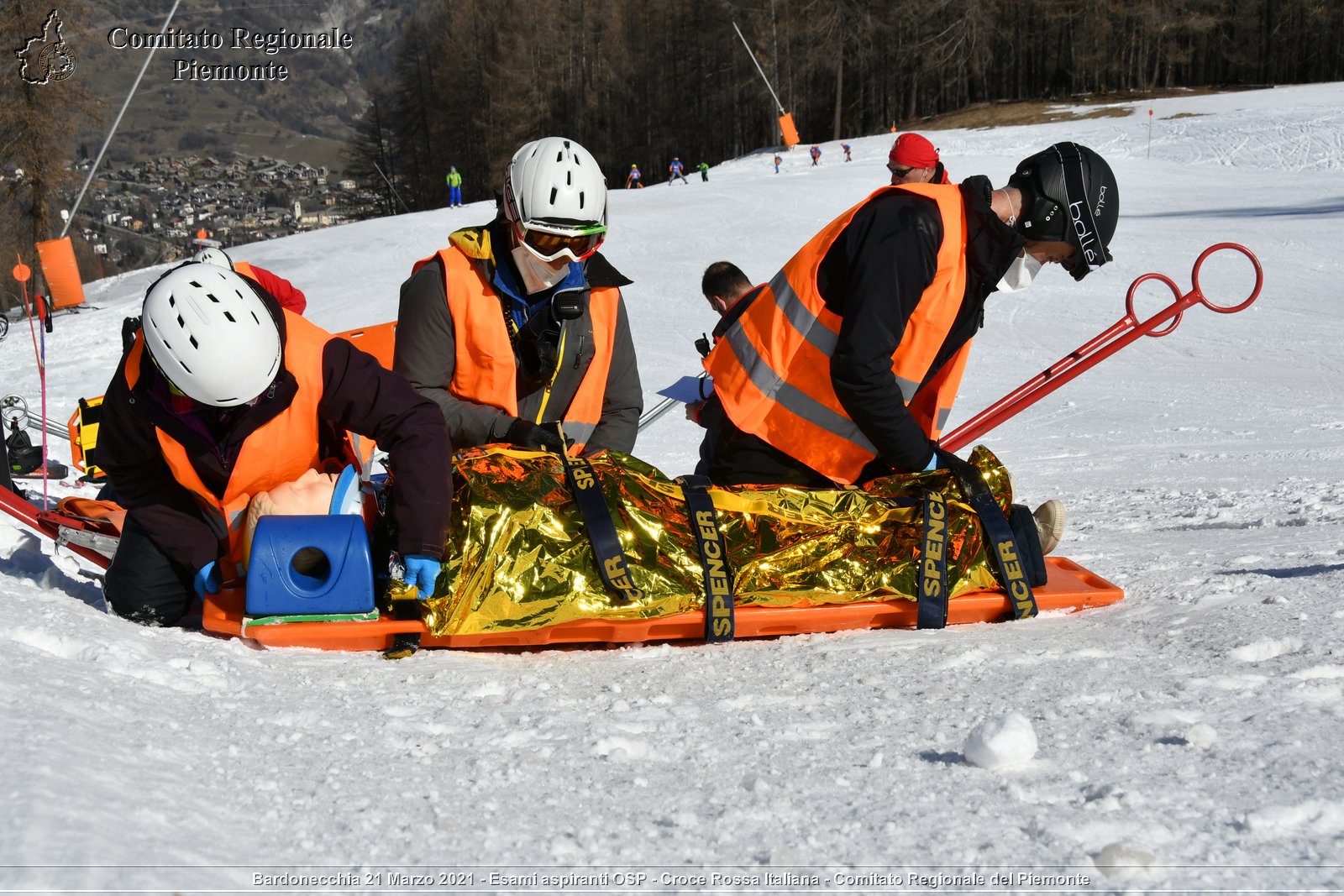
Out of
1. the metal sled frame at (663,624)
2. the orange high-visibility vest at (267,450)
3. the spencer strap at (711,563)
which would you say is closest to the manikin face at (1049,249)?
the metal sled frame at (663,624)

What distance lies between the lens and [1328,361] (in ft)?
28.0

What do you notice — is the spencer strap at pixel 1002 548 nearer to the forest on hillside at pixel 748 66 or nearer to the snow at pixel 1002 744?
the snow at pixel 1002 744

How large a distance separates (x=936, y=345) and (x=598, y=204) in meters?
1.17

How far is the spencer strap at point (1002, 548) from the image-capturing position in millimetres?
3334

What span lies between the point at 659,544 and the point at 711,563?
157 mm

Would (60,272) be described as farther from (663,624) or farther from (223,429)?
(663,624)

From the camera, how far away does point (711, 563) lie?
10.6 feet

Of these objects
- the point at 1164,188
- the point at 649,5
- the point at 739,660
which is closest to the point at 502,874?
the point at 739,660

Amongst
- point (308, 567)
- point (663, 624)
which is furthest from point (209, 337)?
point (663, 624)

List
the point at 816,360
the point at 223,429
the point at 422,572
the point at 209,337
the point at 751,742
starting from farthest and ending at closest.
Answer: the point at 816,360
the point at 223,429
the point at 422,572
the point at 209,337
the point at 751,742

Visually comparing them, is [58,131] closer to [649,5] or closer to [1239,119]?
[1239,119]

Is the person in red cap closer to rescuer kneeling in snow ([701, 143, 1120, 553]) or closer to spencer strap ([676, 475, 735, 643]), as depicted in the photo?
rescuer kneeling in snow ([701, 143, 1120, 553])

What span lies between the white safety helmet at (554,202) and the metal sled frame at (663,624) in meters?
1.23

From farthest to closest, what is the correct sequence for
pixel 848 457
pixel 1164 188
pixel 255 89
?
1. pixel 255 89
2. pixel 1164 188
3. pixel 848 457
